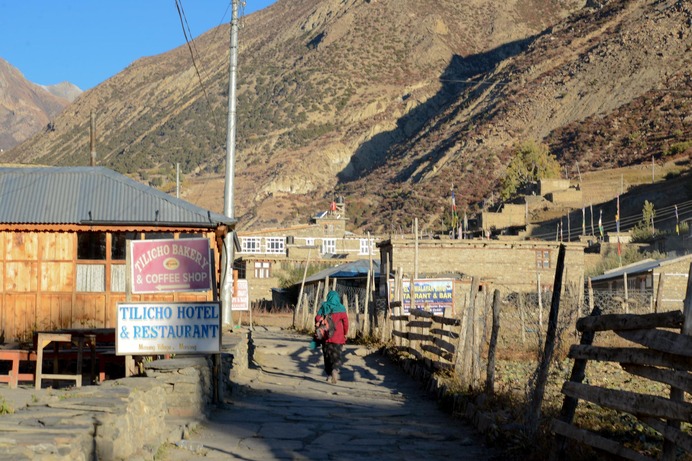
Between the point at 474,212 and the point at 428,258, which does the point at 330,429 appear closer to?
the point at 428,258

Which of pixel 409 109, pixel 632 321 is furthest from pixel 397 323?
pixel 409 109

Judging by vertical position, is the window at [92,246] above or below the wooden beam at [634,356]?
above

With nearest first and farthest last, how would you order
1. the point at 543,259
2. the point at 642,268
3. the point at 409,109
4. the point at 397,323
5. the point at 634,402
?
the point at 634,402, the point at 397,323, the point at 642,268, the point at 543,259, the point at 409,109

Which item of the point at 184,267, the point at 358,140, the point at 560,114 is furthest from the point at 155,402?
the point at 358,140

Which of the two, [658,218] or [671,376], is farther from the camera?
[658,218]

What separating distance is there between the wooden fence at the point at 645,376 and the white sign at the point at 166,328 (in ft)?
17.4

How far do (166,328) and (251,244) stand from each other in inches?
2510

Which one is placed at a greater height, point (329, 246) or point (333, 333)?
point (329, 246)

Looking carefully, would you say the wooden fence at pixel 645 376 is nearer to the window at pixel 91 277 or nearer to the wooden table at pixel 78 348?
the wooden table at pixel 78 348

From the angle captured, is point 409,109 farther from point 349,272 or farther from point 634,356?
point 634,356

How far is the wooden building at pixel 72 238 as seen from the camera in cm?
2086

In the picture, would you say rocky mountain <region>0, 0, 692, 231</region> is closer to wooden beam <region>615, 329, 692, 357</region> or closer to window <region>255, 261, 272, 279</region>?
window <region>255, 261, 272, 279</region>

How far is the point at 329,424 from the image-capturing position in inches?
480

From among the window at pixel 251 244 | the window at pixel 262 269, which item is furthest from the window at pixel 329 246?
the window at pixel 262 269
